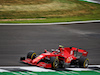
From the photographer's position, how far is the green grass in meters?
27.0

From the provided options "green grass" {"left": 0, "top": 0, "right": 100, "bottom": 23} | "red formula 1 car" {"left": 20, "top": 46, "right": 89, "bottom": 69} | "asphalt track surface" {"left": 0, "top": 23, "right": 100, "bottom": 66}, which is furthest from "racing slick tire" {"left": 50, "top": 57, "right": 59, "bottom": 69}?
"green grass" {"left": 0, "top": 0, "right": 100, "bottom": 23}

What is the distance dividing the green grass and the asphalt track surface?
178 inches

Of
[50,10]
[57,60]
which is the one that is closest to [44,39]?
[57,60]

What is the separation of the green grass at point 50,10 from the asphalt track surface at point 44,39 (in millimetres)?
4530

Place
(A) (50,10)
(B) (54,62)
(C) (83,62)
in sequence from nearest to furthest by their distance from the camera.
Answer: (B) (54,62) < (C) (83,62) < (A) (50,10)

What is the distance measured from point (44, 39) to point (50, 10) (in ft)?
41.7

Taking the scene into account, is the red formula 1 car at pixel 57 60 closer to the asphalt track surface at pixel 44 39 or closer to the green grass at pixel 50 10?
the asphalt track surface at pixel 44 39

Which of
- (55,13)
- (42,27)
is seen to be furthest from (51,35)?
(55,13)

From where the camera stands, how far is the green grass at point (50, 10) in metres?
27.0

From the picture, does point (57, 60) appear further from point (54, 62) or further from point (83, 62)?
point (83, 62)

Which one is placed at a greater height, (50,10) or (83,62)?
(50,10)

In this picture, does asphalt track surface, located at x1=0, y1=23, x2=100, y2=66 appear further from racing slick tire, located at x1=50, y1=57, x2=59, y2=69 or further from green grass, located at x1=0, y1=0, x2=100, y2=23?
green grass, located at x1=0, y1=0, x2=100, y2=23

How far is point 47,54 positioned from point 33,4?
21.0 m

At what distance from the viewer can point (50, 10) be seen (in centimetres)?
2955
